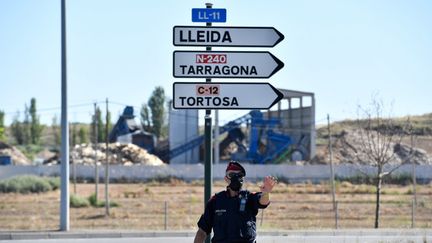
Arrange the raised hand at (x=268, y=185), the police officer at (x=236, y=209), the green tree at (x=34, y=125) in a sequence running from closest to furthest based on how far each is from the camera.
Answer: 1. the raised hand at (x=268, y=185)
2. the police officer at (x=236, y=209)
3. the green tree at (x=34, y=125)

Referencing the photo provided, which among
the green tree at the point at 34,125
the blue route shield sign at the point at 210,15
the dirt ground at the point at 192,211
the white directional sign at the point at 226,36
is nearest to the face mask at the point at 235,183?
the white directional sign at the point at 226,36

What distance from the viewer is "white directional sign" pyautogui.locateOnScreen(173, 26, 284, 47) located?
10.4 m

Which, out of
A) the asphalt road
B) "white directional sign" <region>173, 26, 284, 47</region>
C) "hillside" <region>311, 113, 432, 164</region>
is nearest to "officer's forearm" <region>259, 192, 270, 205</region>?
"white directional sign" <region>173, 26, 284, 47</region>

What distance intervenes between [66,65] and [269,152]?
51572 mm

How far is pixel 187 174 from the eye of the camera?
66000 mm

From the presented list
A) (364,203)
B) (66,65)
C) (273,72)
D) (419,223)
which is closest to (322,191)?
(364,203)

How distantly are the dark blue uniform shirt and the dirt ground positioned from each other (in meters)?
18.1

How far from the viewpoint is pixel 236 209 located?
307 inches

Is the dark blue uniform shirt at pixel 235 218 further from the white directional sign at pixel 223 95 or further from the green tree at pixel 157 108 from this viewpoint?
the green tree at pixel 157 108

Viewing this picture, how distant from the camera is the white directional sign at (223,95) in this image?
10.5 m

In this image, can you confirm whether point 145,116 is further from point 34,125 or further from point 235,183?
point 235,183

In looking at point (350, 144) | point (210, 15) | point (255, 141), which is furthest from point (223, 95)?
point (350, 144)

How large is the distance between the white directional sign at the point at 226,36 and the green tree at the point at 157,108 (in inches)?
3934

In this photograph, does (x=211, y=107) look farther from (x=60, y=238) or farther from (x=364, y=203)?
(x=364, y=203)
